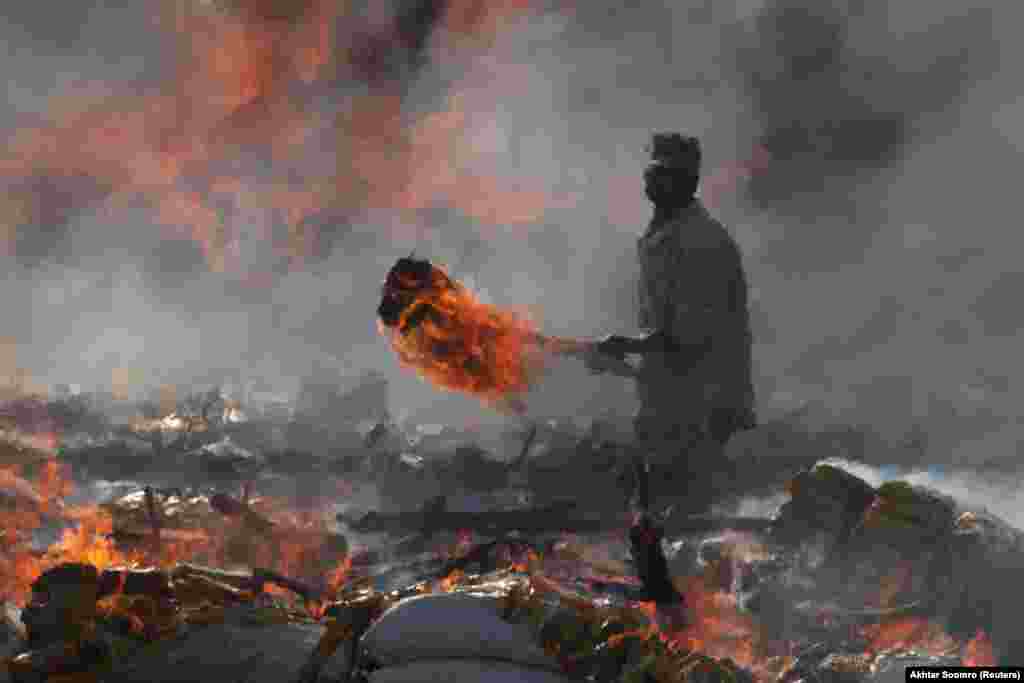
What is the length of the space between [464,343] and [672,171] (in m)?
1.43

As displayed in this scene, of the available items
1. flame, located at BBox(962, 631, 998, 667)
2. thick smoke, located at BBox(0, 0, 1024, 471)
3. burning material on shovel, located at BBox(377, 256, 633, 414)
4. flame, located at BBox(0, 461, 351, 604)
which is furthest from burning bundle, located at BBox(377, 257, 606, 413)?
thick smoke, located at BBox(0, 0, 1024, 471)

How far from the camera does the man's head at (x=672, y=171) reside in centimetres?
519

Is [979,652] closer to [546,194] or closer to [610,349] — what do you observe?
[610,349]

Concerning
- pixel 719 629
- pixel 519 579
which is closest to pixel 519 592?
pixel 519 579

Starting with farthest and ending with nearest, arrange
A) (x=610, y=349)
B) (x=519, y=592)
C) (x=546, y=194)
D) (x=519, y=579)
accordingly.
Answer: (x=546, y=194)
(x=610, y=349)
(x=519, y=579)
(x=519, y=592)

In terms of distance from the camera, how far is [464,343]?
5.17m

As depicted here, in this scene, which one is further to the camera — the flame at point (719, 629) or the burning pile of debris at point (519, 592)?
the flame at point (719, 629)

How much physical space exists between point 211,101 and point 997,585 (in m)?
16.7

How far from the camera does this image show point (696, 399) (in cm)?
523

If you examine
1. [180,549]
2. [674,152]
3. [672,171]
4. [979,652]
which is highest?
[674,152]

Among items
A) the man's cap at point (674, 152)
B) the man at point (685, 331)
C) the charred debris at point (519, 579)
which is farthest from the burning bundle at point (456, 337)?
the man's cap at point (674, 152)

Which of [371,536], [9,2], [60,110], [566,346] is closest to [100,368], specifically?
[60,110]

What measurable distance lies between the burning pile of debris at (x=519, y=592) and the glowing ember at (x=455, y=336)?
89cm

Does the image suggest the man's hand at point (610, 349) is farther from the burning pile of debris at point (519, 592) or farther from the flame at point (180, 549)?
the flame at point (180, 549)
